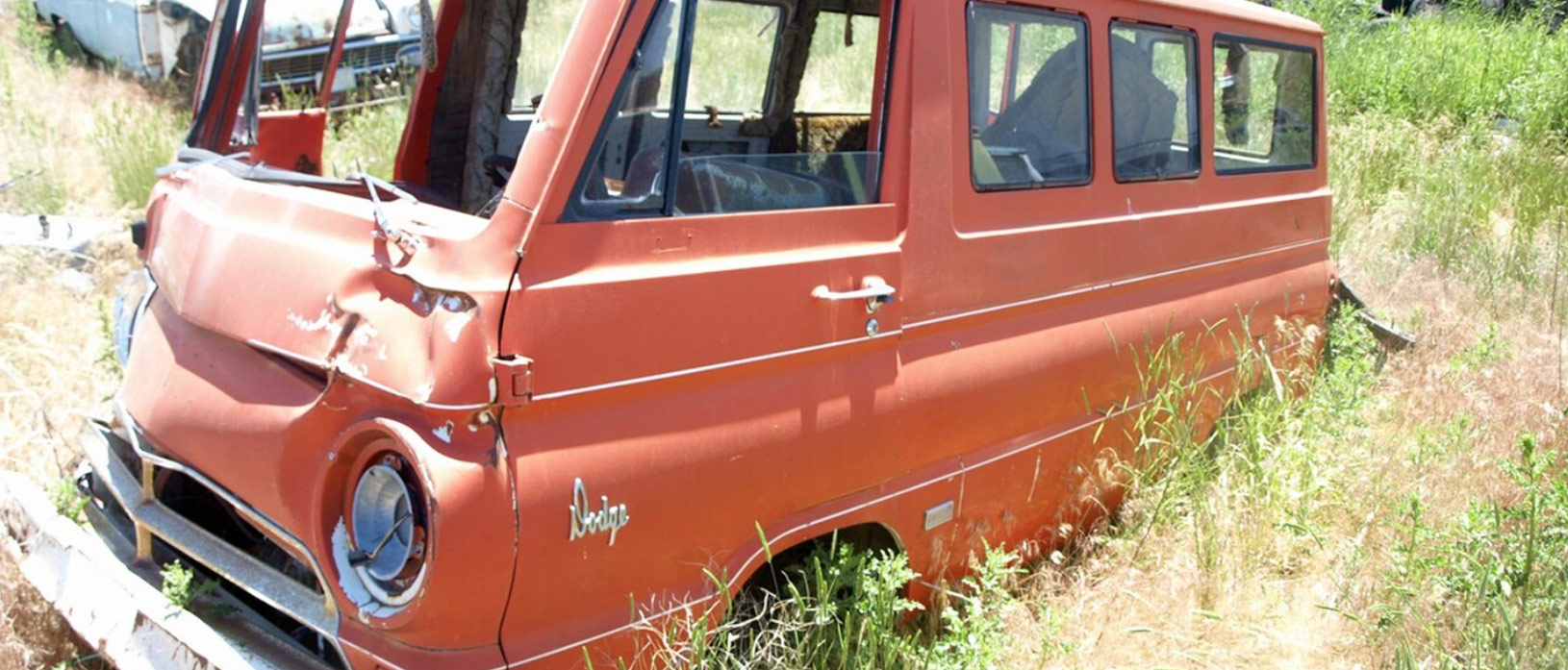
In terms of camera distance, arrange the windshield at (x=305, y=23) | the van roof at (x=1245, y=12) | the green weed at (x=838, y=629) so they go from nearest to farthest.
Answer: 1. the green weed at (x=838, y=629)
2. the van roof at (x=1245, y=12)
3. the windshield at (x=305, y=23)

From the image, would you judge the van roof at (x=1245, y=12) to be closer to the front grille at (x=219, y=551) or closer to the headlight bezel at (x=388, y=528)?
the headlight bezel at (x=388, y=528)

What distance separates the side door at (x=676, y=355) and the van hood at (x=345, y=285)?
0.32 feet

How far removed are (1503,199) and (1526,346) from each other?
3.23 metres

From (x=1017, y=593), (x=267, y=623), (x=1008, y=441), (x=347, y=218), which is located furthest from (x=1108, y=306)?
(x=267, y=623)

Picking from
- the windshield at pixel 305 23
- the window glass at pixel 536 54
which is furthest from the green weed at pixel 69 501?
the windshield at pixel 305 23

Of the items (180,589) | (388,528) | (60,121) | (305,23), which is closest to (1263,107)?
(388,528)

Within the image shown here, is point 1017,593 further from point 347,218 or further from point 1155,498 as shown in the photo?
point 347,218

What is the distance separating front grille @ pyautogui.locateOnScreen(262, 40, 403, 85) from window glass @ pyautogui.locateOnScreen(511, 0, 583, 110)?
0.81 meters

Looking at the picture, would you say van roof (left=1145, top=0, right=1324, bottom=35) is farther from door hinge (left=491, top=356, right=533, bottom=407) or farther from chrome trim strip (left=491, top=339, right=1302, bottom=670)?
door hinge (left=491, top=356, right=533, bottom=407)

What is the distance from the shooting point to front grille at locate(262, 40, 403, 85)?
6.14 m

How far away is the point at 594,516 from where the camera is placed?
2.68 meters

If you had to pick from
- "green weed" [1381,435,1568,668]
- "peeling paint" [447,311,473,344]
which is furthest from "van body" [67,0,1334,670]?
"green weed" [1381,435,1568,668]

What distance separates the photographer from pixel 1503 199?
959cm

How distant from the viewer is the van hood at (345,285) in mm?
2525
